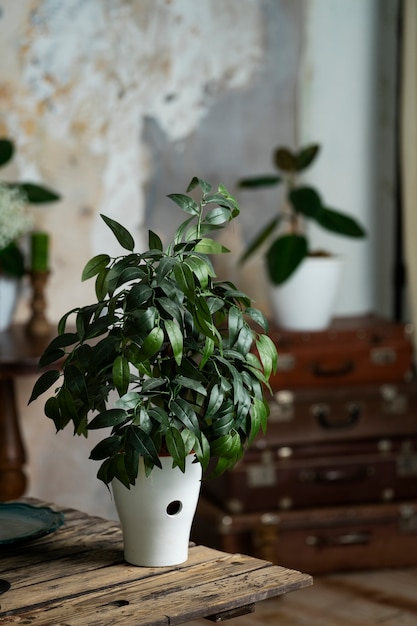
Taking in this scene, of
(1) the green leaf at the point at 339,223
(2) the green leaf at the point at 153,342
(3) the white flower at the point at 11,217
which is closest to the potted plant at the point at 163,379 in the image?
(2) the green leaf at the point at 153,342

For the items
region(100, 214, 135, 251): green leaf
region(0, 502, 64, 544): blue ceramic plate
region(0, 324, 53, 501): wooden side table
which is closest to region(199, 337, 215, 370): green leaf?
region(100, 214, 135, 251): green leaf

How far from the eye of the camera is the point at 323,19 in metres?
4.45

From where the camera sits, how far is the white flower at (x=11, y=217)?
369 centimetres

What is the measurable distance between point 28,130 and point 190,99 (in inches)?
26.6

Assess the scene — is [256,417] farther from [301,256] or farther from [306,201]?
[306,201]

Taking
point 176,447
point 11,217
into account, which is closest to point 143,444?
point 176,447

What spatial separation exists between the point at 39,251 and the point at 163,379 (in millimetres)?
2070

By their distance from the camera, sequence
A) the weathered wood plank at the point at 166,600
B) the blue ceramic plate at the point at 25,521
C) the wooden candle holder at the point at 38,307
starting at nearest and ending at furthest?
1. the weathered wood plank at the point at 166,600
2. the blue ceramic plate at the point at 25,521
3. the wooden candle holder at the point at 38,307

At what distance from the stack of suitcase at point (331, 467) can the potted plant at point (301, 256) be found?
88mm

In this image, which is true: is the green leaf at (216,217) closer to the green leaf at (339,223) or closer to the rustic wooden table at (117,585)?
the rustic wooden table at (117,585)

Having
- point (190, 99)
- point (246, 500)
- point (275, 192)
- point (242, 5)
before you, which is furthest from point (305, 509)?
point (242, 5)

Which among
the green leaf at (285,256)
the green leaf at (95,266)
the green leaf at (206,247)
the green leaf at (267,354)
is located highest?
the green leaf at (285,256)

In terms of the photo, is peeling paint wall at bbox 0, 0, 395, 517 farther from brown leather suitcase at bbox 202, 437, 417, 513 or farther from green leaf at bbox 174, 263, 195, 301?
green leaf at bbox 174, 263, 195, 301

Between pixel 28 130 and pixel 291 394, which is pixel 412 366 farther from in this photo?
pixel 28 130
